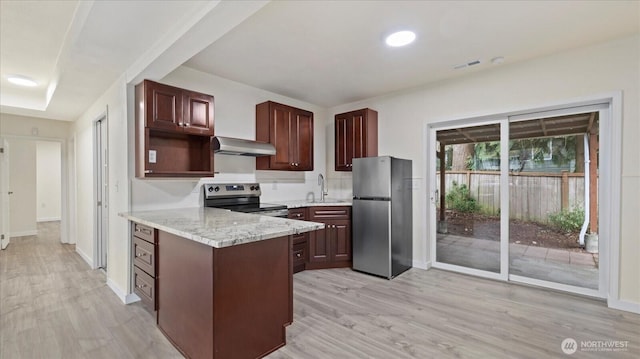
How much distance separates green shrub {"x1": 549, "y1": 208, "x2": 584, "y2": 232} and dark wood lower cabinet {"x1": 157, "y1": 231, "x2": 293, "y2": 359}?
3.02m

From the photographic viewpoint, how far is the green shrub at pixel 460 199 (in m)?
3.65

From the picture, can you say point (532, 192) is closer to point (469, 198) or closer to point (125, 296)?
point (469, 198)

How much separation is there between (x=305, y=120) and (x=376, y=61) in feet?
4.85

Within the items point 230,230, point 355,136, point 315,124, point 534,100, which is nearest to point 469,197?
point 534,100

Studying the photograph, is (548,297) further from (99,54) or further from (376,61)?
(99,54)

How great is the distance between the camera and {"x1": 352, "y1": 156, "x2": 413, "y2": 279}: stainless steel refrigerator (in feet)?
11.3

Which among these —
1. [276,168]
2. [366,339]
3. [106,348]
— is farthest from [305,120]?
[106,348]

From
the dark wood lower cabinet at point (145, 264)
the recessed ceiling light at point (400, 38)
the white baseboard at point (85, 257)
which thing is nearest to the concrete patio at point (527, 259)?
the recessed ceiling light at point (400, 38)

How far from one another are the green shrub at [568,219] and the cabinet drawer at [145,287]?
4053 millimetres

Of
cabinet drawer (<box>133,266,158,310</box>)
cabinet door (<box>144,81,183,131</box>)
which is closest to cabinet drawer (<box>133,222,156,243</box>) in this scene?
cabinet drawer (<box>133,266,158,310</box>)

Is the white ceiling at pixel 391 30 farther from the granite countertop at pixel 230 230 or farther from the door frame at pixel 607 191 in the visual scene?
the granite countertop at pixel 230 230

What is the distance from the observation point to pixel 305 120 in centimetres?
416

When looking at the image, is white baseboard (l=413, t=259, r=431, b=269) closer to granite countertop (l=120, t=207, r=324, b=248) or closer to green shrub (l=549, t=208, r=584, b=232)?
green shrub (l=549, t=208, r=584, b=232)

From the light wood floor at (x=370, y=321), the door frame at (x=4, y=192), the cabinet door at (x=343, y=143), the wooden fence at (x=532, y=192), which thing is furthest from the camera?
the door frame at (x=4, y=192)
